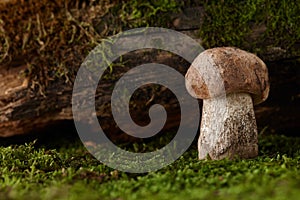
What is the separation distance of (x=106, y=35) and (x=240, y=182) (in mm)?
1865

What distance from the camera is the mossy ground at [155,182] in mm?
1562

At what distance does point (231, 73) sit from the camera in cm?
243

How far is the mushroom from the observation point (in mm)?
2447

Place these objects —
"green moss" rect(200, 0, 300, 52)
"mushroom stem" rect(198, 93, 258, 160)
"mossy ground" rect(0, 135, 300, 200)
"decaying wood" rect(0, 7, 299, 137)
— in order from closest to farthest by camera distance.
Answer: "mossy ground" rect(0, 135, 300, 200)
"mushroom stem" rect(198, 93, 258, 160)
"green moss" rect(200, 0, 300, 52)
"decaying wood" rect(0, 7, 299, 137)

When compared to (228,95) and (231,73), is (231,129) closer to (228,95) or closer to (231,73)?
(228,95)

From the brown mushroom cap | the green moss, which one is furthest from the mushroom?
the green moss

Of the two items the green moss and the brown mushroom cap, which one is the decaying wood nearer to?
the green moss

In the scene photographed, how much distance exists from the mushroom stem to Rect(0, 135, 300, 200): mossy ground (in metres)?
0.18

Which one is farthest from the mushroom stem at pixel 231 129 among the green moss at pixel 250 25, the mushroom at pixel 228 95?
the green moss at pixel 250 25

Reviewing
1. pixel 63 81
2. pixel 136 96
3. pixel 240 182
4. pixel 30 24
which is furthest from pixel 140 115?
pixel 240 182

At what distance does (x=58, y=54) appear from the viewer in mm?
3244

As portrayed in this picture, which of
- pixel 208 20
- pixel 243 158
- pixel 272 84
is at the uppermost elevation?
pixel 208 20

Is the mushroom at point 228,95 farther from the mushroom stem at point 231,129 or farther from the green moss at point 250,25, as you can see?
the green moss at point 250,25

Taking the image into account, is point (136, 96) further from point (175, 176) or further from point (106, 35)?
point (175, 176)
